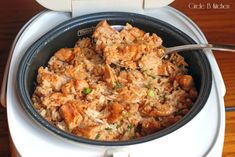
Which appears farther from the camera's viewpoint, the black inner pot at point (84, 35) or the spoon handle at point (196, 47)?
the spoon handle at point (196, 47)

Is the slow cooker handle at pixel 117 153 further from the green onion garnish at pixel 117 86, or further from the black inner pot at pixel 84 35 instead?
the green onion garnish at pixel 117 86

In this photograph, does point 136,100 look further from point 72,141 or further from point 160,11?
point 160,11

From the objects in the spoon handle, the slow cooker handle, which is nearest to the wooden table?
the spoon handle

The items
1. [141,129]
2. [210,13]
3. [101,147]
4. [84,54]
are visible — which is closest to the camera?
[101,147]

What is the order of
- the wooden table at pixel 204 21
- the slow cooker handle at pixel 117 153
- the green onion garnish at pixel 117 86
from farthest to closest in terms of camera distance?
1. the wooden table at pixel 204 21
2. the green onion garnish at pixel 117 86
3. the slow cooker handle at pixel 117 153

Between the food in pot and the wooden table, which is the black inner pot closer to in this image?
the food in pot

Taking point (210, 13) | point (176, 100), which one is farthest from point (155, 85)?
point (210, 13)

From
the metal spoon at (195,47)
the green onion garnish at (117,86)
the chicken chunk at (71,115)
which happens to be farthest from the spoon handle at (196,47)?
the chicken chunk at (71,115)

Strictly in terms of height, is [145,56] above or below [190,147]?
above
